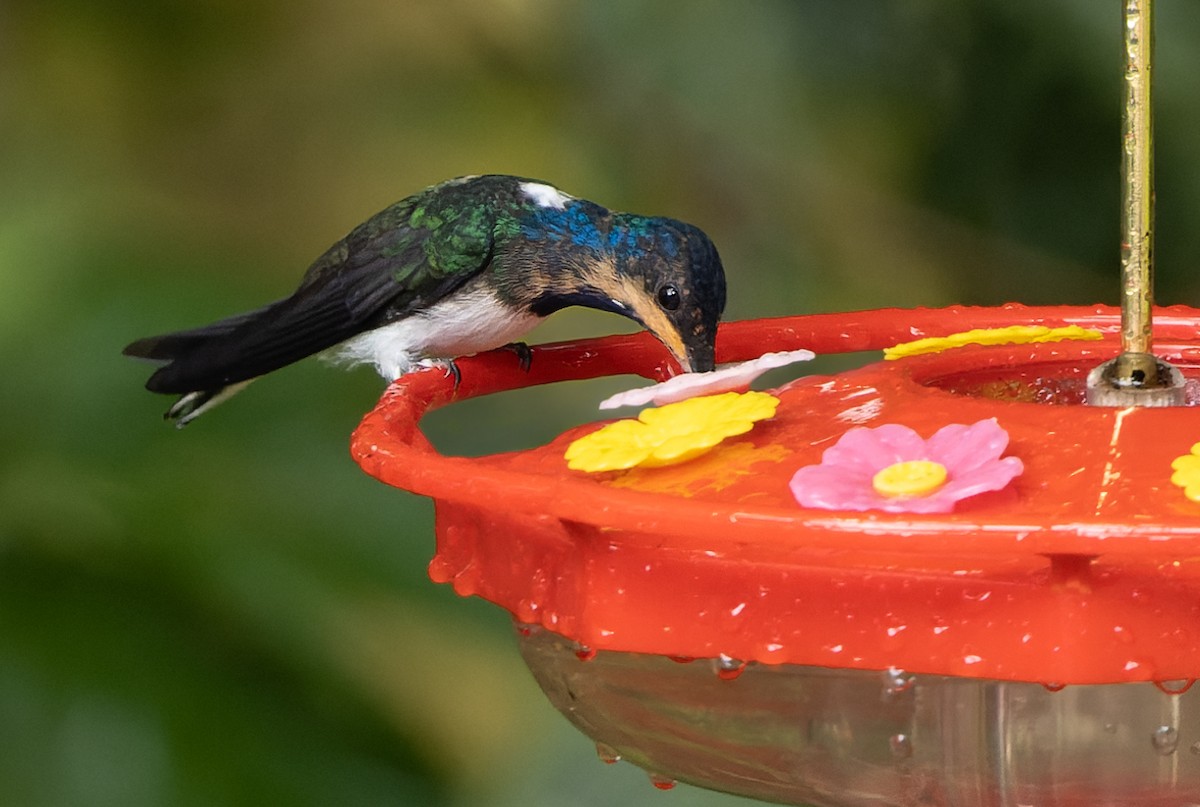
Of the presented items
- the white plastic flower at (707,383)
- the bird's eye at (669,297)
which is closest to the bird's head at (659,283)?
the bird's eye at (669,297)

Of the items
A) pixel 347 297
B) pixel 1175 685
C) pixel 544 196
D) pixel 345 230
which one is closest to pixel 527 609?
pixel 1175 685

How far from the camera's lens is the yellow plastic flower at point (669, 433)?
3.19 ft

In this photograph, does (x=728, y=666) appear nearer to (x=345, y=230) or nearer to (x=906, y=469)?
(x=906, y=469)

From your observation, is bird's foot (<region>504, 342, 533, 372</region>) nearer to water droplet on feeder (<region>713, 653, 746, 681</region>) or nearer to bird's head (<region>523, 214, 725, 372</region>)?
bird's head (<region>523, 214, 725, 372</region>)

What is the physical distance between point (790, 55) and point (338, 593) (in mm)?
1048

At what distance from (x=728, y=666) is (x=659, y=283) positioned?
1.05 meters

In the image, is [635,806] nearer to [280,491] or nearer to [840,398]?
[280,491]

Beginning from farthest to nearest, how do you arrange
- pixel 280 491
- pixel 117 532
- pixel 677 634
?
pixel 280 491 → pixel 117 532 → pixel 677 634

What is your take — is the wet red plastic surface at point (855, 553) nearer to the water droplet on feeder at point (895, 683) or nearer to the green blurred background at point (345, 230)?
the water droplet on feeder at point (895, 683)

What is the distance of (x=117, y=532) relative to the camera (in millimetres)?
2207

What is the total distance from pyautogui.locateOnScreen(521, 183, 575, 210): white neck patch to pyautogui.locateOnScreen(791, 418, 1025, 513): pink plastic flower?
1303mm

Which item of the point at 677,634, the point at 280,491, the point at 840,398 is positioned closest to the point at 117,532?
the point at 280,491

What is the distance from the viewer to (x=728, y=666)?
0.89 meters

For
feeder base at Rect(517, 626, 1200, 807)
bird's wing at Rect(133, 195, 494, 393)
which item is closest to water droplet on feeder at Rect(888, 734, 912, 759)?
feeder base at Rect(517, 626, 1200, 807)
